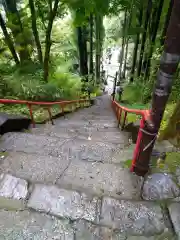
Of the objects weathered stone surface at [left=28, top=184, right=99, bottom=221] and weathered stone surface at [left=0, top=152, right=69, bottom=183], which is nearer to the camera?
weathered stone surface at [left=28, top=184, right=99, bottom=221]

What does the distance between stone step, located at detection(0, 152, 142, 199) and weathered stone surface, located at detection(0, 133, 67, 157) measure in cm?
22

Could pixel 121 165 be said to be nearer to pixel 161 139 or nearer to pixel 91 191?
pixel 91 191

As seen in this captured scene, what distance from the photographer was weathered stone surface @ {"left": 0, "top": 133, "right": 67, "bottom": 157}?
266 cm

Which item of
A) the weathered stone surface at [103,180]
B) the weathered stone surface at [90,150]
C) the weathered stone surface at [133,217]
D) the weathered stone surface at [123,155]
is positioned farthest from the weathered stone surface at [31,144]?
the weathered stone surface at [133,217]

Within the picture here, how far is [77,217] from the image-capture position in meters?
1.63

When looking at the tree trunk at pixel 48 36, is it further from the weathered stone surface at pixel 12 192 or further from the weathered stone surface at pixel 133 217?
the weathered stone surface at pixel 133 217

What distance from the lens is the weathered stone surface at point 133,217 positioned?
153 cm

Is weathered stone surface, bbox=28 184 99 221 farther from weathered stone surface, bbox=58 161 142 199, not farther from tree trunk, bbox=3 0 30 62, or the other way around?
tree trunk, bbox=3 0 30 62

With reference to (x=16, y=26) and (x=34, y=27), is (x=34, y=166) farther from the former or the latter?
(x=34, y=27)

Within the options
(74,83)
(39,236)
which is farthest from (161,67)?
(74,83)

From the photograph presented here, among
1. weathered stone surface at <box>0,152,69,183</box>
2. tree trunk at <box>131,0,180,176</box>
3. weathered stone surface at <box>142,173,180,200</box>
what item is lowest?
weathered stone surface at <box>0,152,69,183</box>

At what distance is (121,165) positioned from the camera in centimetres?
223

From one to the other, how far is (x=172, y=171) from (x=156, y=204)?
0.46 m

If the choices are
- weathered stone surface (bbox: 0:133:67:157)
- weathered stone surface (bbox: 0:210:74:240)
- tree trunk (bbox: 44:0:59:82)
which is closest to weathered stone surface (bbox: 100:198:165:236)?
weathered stone surface (bbox: 0:210:74:240)
